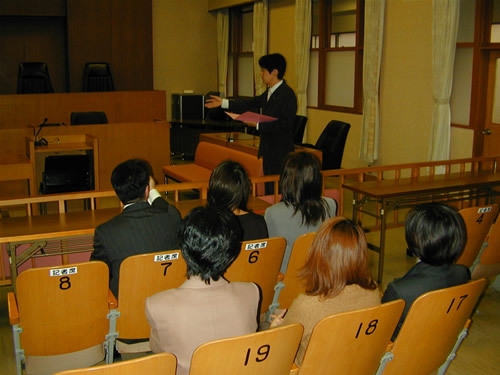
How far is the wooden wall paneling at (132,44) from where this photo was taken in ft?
38.0

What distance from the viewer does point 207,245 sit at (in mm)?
1970

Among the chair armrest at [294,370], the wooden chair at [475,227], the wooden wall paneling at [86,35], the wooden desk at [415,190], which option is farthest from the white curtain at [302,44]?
the chair armrest at [294,370]

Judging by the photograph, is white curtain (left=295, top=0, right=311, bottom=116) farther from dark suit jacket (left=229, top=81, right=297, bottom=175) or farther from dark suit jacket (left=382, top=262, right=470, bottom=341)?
dark suit jacket (left=382, top=262, right=470, bottom=341)

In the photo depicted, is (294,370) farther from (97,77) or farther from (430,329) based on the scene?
(97,77)

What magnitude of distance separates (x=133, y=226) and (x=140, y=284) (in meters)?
0.30

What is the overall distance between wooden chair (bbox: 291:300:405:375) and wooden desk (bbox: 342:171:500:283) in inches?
91.6

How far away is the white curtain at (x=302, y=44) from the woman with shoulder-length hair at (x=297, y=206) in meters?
6.94

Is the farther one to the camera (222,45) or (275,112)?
(222,45)

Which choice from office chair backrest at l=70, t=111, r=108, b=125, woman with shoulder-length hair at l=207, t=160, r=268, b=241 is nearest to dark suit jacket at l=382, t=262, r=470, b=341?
woman with shoulder-length hair at l=207, t=160, r=268, b=241

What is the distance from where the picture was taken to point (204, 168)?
7.11 metres

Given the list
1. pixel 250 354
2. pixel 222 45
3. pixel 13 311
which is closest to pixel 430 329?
pixel 250 354

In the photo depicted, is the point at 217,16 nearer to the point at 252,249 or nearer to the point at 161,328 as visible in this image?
the point at 252,249

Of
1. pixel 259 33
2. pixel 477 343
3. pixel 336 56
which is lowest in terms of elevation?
pixel 477 343

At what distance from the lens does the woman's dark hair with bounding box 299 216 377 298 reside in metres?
2.12
